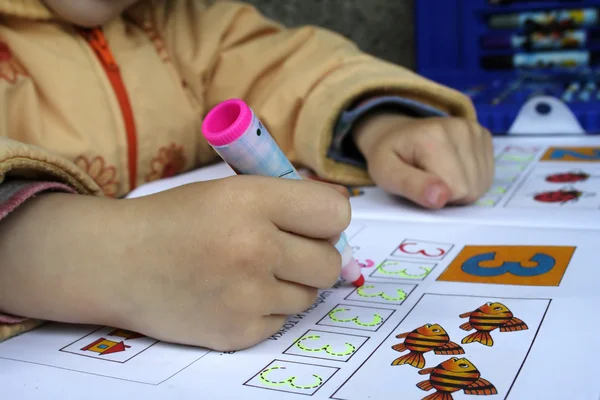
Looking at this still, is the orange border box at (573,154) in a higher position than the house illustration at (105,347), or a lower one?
lower

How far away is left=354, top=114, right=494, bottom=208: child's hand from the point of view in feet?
1.85

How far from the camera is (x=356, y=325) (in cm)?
40

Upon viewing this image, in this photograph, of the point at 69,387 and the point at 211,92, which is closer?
the point at 69,387

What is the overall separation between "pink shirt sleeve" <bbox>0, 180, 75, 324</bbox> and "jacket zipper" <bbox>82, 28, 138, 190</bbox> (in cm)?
23

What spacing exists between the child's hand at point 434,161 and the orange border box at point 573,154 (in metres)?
0.13

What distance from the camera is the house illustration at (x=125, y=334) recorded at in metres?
0.40

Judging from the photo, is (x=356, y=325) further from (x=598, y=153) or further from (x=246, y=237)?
(x=598, y=153)

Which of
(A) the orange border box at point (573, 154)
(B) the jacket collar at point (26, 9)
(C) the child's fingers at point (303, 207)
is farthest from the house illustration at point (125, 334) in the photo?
(A) the orange border box at point (573, 154)

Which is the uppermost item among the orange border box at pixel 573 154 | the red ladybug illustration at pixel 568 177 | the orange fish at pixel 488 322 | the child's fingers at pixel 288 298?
the child's fingers at pixel 288 298

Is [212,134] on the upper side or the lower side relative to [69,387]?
upper

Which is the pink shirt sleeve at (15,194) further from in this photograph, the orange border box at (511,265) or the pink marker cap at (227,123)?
the orange border box at (511,265)

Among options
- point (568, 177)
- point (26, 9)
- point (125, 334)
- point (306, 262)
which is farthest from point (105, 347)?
point (568, 177)

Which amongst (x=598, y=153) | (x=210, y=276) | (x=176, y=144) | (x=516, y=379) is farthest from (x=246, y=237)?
(x=598, y=153)

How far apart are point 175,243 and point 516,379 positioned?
18cm
